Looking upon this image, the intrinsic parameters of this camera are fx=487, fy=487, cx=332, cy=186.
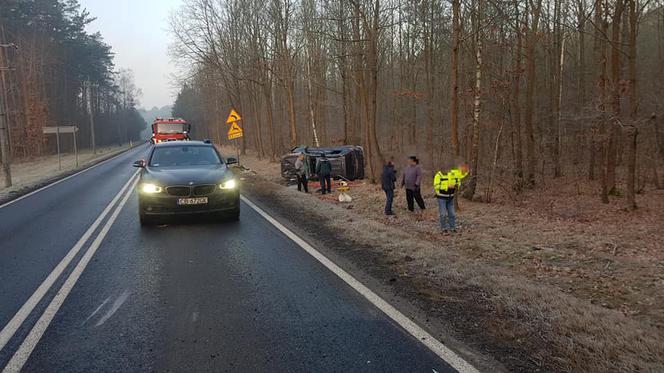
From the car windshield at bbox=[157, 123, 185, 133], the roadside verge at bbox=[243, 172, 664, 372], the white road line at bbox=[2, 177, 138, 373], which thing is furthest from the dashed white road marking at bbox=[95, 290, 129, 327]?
the car windshield at bbox=[157, 123, 185, 133]

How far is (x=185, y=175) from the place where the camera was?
9.70m

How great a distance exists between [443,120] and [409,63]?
688 cm

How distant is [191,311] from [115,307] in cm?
88

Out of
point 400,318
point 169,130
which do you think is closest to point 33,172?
point 169,130

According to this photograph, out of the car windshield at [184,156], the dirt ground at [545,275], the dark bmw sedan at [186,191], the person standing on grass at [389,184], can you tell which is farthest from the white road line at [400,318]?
the person standing on grass at [389,184]

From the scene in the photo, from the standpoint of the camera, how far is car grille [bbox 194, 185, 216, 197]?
9.49 metres

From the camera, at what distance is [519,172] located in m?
20.0

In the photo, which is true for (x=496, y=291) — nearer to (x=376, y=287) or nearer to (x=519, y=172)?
(x=376, y=287)

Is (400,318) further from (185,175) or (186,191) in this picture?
(185,175)

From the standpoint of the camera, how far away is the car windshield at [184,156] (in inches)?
426

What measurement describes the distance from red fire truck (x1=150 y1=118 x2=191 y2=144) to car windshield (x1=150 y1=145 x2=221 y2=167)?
1890 centimetres

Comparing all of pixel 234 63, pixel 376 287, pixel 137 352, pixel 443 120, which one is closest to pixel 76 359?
pixel 137 352

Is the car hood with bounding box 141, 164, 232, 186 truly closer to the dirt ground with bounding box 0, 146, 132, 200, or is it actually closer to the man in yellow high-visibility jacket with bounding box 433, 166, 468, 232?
the man in yellow high-visibility jacket with bounding box 433, 166, 468, 232

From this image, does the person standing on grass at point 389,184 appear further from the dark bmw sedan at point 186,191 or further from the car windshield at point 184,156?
the car windshield at point 184,156
